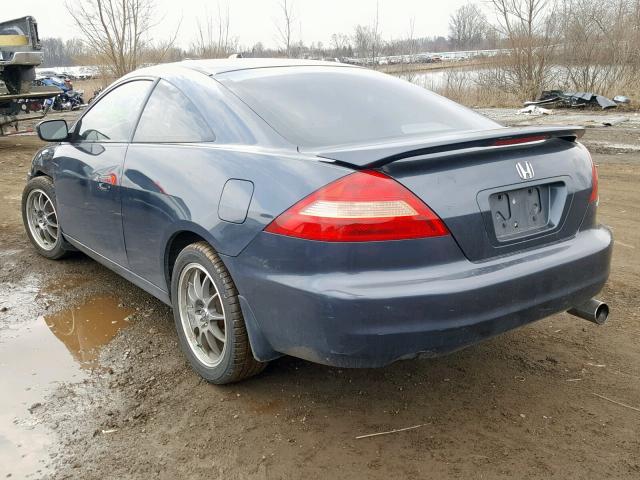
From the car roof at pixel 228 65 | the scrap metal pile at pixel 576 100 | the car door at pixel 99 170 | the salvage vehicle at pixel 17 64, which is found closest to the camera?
the car roof at pixel 228 65

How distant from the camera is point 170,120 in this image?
3.18 meters

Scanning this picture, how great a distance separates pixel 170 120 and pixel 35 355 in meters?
1.54

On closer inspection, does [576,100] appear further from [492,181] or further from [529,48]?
[492,181]

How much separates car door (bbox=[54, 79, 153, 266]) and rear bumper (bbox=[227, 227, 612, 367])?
1447mm

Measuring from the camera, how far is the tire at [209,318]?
2609 millimetres

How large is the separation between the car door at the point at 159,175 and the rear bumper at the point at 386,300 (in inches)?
25.3

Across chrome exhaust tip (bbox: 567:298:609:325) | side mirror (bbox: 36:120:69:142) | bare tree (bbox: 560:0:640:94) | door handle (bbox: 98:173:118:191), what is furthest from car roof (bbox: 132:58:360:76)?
bare tree (bbox: 560:0:640:94)

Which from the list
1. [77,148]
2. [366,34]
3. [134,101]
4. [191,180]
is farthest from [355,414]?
[366,34]

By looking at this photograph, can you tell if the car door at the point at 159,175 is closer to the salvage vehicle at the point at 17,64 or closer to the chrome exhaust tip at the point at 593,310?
the chrome exhaust tip at the point at 593,310

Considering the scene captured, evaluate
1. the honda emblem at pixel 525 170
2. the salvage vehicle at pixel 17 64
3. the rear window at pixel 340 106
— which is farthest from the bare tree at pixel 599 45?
the honda emblem at pixel 525 170

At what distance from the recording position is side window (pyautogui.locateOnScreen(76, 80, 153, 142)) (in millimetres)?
3537

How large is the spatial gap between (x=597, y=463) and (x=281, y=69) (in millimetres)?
2465

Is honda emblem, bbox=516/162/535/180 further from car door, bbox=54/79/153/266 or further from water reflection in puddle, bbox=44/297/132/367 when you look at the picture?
water reflection in puddle, bbox=44/297/132/367

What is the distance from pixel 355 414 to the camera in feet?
8.67
